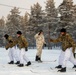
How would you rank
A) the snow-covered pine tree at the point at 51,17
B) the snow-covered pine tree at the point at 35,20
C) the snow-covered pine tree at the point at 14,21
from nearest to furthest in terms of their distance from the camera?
the snow-covered pine tree at the point at 51,17 → the snow-covered pine tree at the point at 35,20 → the snow-covered pine tree at the point at 14,21

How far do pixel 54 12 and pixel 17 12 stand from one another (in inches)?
516

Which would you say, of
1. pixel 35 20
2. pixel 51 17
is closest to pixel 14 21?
pixel 35 20

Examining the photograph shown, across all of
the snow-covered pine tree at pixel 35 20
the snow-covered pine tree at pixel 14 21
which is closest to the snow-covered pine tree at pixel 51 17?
the snow-covered pine tree at pixel 35 20

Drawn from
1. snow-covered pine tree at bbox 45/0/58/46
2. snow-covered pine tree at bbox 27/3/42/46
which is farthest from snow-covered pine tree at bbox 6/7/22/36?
snow-covered pine tree at bbox 45/0/58/46

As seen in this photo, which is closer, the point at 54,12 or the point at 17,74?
the point at 17,74

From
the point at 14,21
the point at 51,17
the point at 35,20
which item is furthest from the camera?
the point at 14,21

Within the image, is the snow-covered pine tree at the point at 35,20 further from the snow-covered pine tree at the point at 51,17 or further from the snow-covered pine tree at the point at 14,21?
the snow-covered pine tree at the point at 14,21

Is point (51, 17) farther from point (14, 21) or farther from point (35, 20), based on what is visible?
point (14, 21)

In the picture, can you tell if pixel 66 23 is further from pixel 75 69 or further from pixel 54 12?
pixel 75 69

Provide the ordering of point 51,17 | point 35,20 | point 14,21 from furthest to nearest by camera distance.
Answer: point 14,21 → point 35,20 → point 51,17

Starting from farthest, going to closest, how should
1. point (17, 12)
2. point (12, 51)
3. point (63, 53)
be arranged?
point (17, 12) → point (12, 51) → point (63, 53)

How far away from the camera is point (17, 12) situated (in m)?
76.1

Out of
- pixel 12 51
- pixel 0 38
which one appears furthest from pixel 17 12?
pixel 12 51

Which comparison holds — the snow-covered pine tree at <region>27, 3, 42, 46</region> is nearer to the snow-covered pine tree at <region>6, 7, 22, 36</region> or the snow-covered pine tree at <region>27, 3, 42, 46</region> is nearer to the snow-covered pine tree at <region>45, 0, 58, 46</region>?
the snow-covered pine tree at <region>45, 0, 58, 46</region>
